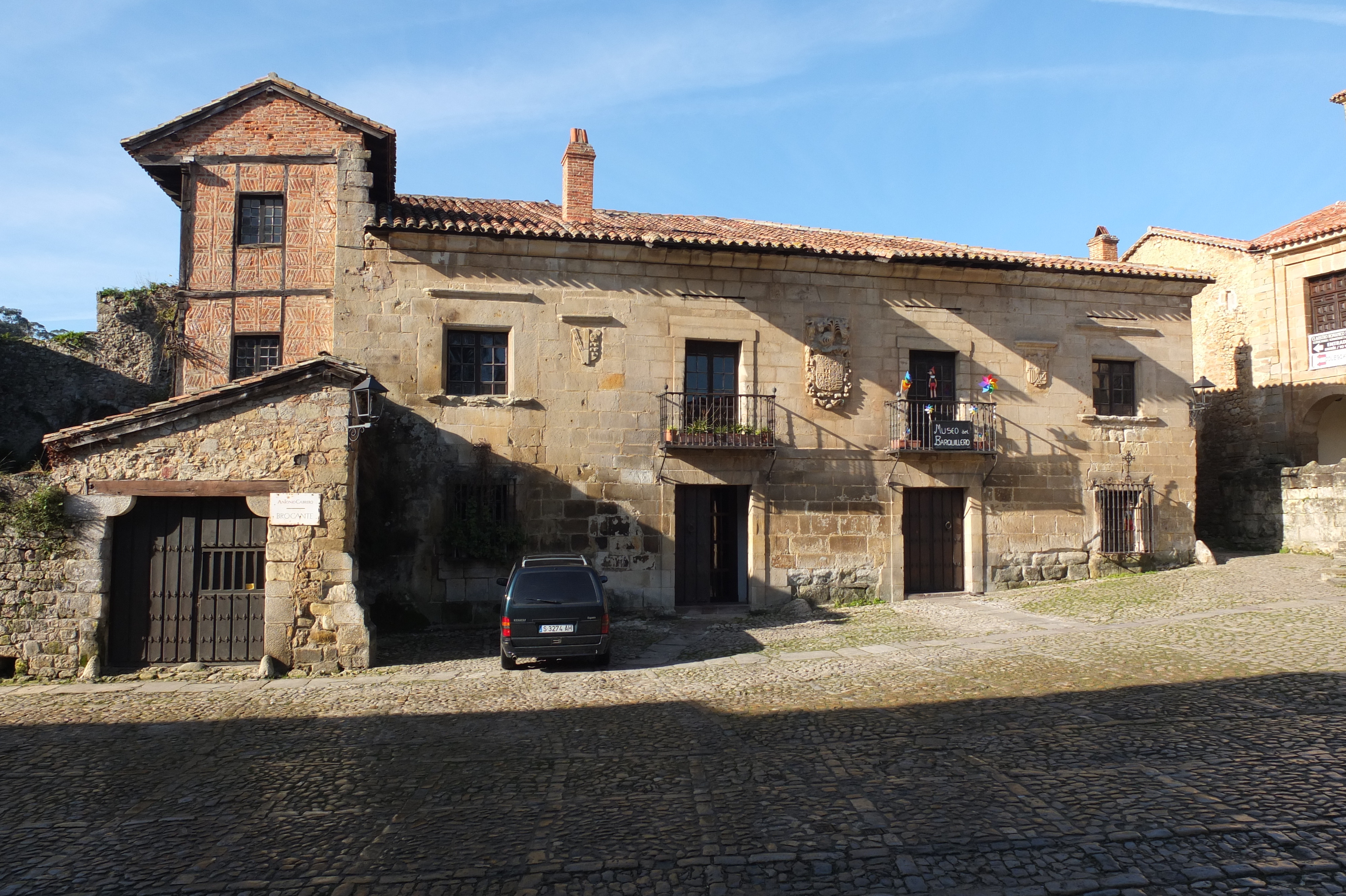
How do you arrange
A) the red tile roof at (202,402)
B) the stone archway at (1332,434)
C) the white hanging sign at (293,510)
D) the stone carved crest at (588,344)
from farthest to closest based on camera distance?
the stone archway at (1332,434), the stone carved crest at (588,344), the white hanging sign at (293,510), the red tile roof at (202,402)

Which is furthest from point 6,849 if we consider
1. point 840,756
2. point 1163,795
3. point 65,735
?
point 1163,795

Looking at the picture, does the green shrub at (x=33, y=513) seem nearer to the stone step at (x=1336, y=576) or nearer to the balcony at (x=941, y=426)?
the balcony at (x=941, y=426)

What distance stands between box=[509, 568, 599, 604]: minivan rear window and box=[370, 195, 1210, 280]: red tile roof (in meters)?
6.14

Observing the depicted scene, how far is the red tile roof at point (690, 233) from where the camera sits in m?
14.1

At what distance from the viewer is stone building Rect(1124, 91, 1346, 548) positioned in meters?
18.8

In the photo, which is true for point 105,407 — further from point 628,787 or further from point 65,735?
point 628,787

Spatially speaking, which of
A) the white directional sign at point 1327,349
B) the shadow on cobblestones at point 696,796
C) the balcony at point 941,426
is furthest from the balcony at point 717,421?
the white directional sign at point 1327,349

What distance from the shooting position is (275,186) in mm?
14414

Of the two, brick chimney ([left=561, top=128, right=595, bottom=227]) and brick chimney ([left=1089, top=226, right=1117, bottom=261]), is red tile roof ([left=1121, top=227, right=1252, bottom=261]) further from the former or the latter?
brick chimney ([left=561, top=128, right=595, bottom=227])

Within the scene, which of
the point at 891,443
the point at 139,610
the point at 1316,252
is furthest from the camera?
the point at 1316,252

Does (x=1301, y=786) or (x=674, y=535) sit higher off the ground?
(x=674, y=535)

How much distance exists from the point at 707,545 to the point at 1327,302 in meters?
16.1

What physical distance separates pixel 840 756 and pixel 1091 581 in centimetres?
1132

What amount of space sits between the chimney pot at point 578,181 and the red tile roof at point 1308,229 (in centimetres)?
1650
